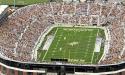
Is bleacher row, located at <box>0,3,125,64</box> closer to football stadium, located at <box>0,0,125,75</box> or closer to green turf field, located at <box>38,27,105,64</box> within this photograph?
football stadium, located at <box>0,0,125,75</box>

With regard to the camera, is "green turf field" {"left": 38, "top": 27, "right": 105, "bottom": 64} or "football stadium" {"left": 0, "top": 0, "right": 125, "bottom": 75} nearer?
"football stadium" {"left": 0, "top": 0, "right": 125, "bottom": 75}

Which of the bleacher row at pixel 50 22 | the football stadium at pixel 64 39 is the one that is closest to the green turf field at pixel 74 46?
the football stadium at pixel 64 39

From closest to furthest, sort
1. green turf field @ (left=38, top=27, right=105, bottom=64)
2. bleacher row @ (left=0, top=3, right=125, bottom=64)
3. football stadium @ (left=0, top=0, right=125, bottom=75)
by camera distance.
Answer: football stadium @ (left=0, top=0, right=125, bottom=75) < bleacher row @ (left=0, top=3, right=125, bottom=64) < green turf field @ (left=38, top=27, right=105, bottom=64)

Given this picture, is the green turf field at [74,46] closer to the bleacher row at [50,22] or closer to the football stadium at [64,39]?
the football stadium at [64,39]

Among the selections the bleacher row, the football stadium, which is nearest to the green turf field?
the football stadium

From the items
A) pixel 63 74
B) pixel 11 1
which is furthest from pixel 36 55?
pixel 11 1

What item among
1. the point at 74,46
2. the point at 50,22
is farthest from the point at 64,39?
the point at 50,22

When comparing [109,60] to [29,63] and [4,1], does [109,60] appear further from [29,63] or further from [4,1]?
[4,1]

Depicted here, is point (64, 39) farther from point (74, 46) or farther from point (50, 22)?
point (50, 22)

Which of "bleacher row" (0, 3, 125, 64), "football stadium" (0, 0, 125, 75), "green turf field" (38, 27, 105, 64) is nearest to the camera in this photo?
"football stadium" (0, 0, 125, 75)
